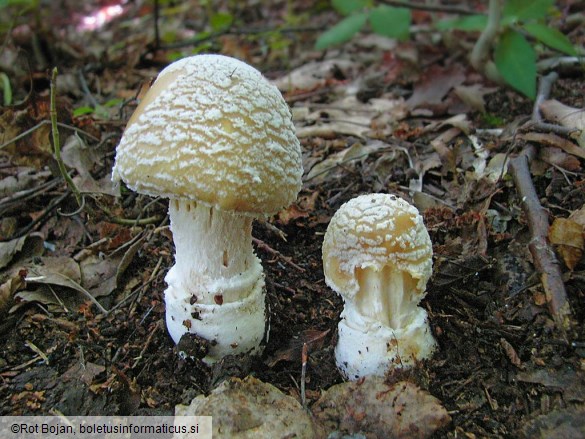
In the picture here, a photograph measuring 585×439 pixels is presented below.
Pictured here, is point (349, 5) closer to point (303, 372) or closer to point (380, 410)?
point (303, 372)

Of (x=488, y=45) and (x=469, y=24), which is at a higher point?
(x=469, y=24)

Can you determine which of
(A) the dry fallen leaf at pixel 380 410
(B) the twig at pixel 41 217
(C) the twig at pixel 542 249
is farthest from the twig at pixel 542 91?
(B) the twig at pixel 41 217

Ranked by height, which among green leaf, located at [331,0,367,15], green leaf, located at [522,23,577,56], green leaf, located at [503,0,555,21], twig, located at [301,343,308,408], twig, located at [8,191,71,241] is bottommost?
twig, located at [8,191,71,241]

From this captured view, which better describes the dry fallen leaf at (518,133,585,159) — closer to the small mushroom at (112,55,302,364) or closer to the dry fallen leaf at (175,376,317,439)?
the small mushroom at (112,55,302,364)

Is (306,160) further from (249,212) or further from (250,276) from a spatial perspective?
(249,212)

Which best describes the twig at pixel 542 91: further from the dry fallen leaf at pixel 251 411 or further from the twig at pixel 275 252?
the dry fallen leaf at pixel 251 411

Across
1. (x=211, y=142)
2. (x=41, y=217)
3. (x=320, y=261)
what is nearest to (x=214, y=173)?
(x=211, y=142)

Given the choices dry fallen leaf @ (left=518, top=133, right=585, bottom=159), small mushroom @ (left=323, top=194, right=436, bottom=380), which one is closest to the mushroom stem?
small mushroom @ (left=323, top=194, right=436, bottom=380)
